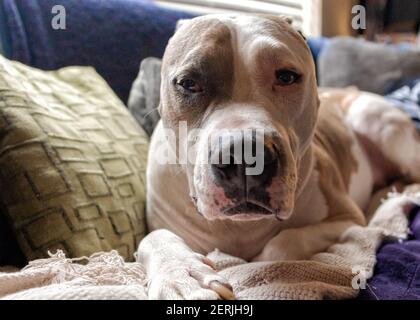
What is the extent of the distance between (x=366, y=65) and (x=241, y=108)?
1563mm

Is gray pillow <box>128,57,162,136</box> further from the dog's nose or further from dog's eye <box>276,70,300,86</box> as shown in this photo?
the dog's nose

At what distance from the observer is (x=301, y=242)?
3.80ft

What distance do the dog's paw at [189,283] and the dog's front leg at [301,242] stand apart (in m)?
0.23

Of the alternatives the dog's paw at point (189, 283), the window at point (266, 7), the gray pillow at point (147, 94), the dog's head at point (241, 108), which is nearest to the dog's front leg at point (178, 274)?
the dog's paw at point (189, 283)

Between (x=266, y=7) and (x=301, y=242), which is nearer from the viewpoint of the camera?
(x=301, y=242)

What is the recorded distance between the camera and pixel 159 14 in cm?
187

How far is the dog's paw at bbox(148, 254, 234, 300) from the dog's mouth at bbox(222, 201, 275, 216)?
118 millimetres

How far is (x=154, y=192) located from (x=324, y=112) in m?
0.80

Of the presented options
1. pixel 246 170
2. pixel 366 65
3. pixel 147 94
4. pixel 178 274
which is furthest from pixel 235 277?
pixel 366 65

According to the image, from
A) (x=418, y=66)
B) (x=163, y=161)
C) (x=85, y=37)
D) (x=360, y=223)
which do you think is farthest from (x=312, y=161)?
(x=418, y=66)

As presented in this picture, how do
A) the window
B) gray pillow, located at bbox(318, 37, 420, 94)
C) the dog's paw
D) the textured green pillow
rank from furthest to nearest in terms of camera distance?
gray pillow, located at bbox(318, 37, 420, 94) → the window → the textured green pillow → the dog's paw

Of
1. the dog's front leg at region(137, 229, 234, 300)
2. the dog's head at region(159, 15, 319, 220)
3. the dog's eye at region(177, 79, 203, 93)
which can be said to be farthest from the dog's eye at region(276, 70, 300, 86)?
the dog's front leg at region(137, 229, 234, 300)

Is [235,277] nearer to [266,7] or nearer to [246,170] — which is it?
[246,170]

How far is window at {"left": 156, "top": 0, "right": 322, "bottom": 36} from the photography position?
5.04ft
